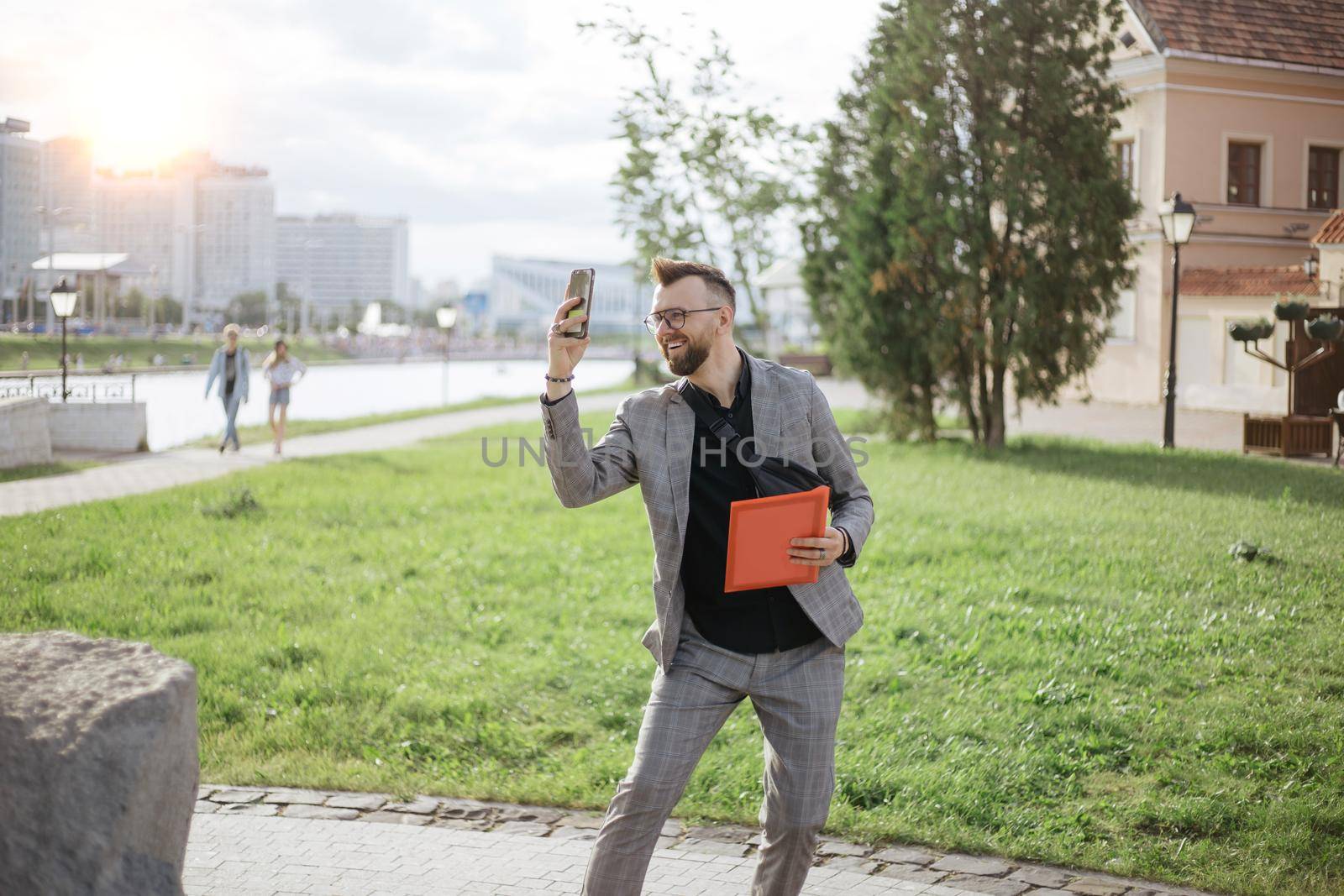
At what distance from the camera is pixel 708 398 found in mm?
3455

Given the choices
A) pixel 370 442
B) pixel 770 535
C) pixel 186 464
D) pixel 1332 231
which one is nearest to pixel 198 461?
pixel 186 464

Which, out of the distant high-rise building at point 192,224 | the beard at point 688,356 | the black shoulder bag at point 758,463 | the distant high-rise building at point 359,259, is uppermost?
the distant high-rise building at point 359,259

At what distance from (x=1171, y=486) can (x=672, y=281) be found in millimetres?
10173

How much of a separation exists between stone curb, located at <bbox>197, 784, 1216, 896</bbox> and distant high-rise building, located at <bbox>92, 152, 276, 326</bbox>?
13509 mm

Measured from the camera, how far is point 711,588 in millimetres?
3328

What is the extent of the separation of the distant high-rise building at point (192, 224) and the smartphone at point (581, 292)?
15364 millimetres

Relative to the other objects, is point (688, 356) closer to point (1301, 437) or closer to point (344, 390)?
point (1301, 437)

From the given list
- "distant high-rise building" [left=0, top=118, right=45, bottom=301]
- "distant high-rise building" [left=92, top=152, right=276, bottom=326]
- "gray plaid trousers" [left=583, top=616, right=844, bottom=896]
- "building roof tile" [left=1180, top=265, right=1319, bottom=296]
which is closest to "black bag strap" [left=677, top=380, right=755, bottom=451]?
"gray plaid trousers" [left=583, top=616, right=844, bottom=896]

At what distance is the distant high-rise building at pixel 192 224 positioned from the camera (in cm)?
1956

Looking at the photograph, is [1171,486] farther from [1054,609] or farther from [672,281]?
[672,281]

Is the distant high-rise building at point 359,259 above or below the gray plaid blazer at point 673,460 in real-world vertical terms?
above

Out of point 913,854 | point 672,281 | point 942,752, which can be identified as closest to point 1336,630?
point 942,752

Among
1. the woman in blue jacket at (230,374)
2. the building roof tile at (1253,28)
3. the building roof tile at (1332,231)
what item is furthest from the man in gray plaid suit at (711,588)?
the woman in blue jacket at (230,374)

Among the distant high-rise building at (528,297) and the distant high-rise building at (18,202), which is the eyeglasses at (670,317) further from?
the distant high-rise building at (528,297)
